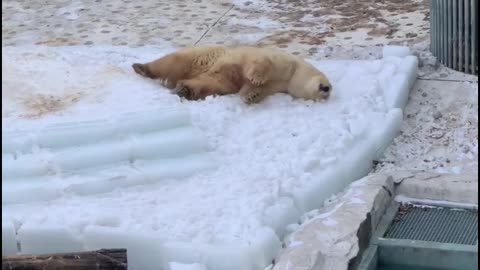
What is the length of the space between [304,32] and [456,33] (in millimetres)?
1246

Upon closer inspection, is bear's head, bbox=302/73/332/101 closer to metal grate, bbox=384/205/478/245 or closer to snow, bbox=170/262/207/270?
metal grate, bbox=384/205/478/245

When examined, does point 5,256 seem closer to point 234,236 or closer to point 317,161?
point 234,236

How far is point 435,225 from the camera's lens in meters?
3.67

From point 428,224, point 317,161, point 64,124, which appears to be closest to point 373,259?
point 428,224

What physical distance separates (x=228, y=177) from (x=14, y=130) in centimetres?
99

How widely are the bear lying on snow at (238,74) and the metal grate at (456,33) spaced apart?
88cm

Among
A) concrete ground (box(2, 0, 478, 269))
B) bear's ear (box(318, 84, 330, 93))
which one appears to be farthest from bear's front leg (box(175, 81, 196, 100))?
concrete ground (box(2, 0, 478, 269))

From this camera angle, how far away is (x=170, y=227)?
3.39 metres

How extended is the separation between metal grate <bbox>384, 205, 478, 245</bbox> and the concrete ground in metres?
0.44

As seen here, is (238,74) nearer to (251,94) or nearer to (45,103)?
(251,94)

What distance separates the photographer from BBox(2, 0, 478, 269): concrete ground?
448cm

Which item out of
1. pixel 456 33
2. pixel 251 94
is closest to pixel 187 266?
pixel 251 94

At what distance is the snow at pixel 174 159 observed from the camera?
3.34m

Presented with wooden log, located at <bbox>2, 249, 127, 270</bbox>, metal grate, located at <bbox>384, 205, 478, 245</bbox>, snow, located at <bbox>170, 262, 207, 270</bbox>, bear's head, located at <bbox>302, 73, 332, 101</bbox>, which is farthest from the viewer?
bear's head, located at <bbox>302, 73, 332, 101</bbox>
